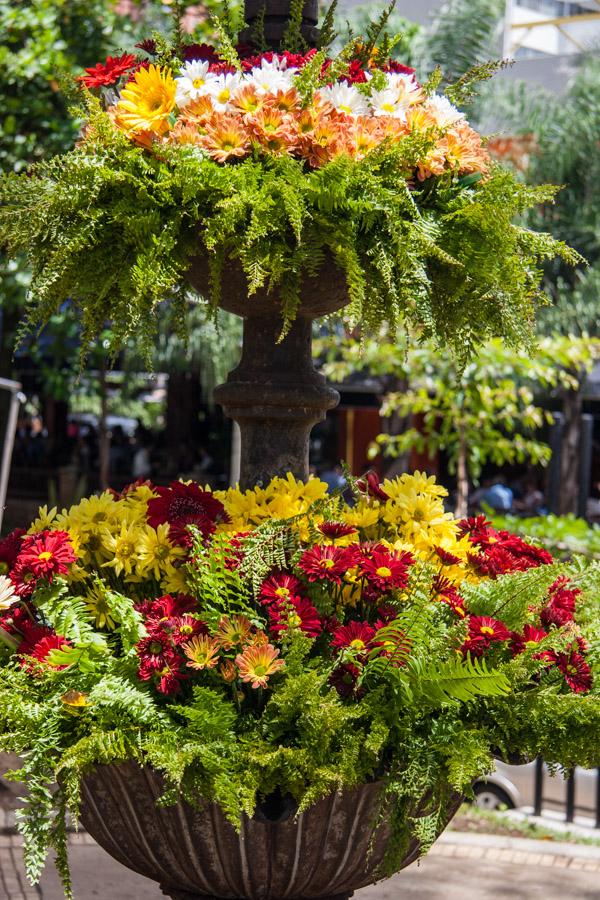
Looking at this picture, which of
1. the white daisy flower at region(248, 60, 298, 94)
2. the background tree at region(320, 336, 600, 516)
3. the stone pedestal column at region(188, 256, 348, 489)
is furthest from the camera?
the background tree at region(320, 336, 600, 516)

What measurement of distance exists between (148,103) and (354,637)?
1264mm

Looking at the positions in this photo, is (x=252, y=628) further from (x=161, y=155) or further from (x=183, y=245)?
(x=161, y=155)

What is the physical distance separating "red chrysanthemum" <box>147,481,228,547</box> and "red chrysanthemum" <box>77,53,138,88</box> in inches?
38.0

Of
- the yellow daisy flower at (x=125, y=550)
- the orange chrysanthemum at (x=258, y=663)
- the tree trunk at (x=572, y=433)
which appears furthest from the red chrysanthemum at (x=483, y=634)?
the tree trunk at (x=572, y=433)

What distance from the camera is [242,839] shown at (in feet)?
7.23

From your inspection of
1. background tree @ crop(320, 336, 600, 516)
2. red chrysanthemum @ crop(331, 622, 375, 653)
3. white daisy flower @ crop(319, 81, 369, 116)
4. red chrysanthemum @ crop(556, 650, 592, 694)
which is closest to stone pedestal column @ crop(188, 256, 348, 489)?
white daisy flower @ crop(319, 81, 369, 116)

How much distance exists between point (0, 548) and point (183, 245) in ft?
2.74

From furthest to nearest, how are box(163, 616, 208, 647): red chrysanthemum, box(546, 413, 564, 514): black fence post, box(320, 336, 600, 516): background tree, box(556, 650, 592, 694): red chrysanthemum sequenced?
box(546, 413, 564, 514): black fence post, box(320, 336, 600, 516): background tree, box(556, 650, 592, 694): red chrysanthemum, box(163, 616, 208, 647): red chrysanthemum

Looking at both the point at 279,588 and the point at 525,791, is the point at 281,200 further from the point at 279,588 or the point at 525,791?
the point at 525,791

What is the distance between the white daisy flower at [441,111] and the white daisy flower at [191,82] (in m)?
0.52

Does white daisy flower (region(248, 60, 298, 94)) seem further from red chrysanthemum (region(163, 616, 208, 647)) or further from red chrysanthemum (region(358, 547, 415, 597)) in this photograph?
red chrysanthemum (region(163, 616, 208, 647))

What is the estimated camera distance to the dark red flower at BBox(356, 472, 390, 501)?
8.66 ft

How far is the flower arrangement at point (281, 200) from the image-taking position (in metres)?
2.30

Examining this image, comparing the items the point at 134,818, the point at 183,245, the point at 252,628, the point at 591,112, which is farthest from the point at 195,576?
the point at 591,112
